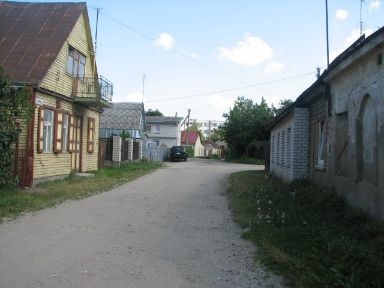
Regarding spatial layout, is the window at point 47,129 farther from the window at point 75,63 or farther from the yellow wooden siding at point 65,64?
the window at point 75,63

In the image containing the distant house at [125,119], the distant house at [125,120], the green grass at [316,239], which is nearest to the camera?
the green grass at [316,239]

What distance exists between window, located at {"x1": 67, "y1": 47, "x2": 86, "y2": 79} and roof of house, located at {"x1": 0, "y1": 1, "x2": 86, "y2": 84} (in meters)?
1.29

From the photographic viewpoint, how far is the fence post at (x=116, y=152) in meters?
30.6

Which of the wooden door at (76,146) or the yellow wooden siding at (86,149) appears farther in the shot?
the yellow wooden siding at (86,149)

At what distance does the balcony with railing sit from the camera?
21.5 m

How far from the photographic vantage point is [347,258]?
21.0ft

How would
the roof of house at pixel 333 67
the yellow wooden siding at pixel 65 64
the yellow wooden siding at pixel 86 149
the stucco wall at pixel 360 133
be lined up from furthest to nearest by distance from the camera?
the yellow wooden siding at pixel 86 149, the yellow wooden siding at pixel 65 64, the stucco wall at pixel 360 133, the roof of house at pixel 333 67

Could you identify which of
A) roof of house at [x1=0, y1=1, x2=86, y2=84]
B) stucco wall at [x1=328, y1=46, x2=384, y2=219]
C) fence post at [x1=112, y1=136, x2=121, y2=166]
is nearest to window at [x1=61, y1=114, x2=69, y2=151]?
roof of house at [x1=0, y1=1, x2=86, y2=84]

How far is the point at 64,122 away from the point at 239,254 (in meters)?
14.7

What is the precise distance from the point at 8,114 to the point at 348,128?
948 centimetres

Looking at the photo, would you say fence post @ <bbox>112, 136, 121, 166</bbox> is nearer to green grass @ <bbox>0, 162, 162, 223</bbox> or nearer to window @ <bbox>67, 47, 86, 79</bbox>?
window @ <bbox>67, 47, 86, 79</bbox>

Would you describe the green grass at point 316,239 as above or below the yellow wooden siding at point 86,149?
below

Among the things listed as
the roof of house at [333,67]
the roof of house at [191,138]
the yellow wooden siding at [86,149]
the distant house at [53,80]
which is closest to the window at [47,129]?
the distant house at [53,80]

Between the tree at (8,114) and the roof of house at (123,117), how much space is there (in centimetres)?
3168
